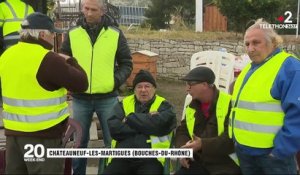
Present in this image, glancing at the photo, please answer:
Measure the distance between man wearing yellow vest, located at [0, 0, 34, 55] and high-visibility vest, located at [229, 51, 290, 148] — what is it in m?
3.27

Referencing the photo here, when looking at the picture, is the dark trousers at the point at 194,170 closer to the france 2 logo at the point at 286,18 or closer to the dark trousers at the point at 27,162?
the dark trousers at the point at 27,162

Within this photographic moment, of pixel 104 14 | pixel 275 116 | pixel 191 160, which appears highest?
pixel 104 14

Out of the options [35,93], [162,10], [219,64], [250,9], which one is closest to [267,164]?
[35,93]

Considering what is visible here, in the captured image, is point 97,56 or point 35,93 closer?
point 35,93

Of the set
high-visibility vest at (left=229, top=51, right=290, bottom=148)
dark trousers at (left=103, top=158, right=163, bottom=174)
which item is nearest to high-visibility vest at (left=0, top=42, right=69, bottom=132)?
dark trousers at (left=103, top=158, right=163, bottom=174)

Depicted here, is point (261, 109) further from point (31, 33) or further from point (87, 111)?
point (87, 111)

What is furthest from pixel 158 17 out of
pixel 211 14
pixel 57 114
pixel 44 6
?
pixel 57 114

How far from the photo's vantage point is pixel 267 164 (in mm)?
2830

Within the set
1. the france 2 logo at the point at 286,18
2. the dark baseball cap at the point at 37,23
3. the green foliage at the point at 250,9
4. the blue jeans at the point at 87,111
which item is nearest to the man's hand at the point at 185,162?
the blue jeans at the point at 87,111

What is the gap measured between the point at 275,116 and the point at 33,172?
158 centimetres

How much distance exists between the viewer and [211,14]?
43.3 feet

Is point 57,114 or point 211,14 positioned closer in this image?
point 57,114

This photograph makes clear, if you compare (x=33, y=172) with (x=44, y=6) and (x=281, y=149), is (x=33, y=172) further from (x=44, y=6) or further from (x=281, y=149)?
(x=44, y=6)

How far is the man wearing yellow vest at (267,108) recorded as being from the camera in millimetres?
2678
